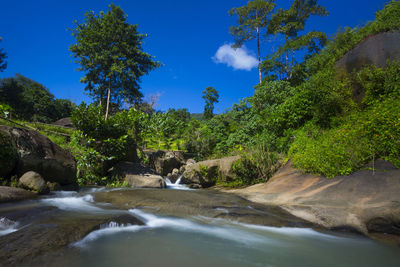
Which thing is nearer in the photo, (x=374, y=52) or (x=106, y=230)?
(x=106, y=230)

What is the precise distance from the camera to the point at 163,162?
18.8 m

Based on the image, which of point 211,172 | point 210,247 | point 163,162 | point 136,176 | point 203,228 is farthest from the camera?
point 163,162

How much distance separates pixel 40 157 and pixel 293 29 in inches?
1123

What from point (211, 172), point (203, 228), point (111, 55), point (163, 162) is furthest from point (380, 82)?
point (111, 55)

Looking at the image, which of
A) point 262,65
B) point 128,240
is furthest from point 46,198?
point 262,65

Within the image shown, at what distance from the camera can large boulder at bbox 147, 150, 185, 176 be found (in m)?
18.7

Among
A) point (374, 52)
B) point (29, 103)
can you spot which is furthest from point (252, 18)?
point (29, 103)

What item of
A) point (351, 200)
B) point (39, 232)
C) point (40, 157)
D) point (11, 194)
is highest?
point (40, 157)

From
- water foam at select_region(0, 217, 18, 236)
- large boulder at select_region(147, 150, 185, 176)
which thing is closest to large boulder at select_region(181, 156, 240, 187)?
large boulder at select_region(147, 150, 185, 176)

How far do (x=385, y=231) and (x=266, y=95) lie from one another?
12697mm

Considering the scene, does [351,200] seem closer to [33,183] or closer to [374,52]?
[374,52]

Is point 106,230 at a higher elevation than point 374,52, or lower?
lower

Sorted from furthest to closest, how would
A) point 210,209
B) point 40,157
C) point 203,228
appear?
point 40,157, point 210,209, point 203,228

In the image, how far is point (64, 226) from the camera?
3.43 m
